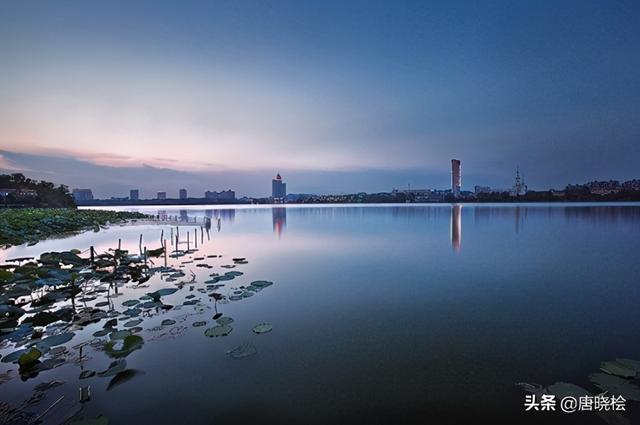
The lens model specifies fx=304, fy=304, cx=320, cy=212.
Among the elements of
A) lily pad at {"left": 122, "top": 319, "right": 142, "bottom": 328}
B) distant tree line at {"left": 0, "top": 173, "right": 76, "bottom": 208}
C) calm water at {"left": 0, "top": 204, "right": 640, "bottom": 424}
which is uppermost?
distant tree line at {"left": 0, "top": 173, "right": 76, "bottom": 208}

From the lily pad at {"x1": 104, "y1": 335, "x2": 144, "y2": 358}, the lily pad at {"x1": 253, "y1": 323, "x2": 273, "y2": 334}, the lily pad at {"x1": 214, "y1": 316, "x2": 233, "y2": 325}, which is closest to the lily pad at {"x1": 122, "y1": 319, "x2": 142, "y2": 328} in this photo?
the lily pad at {"x1": 104, "y1": 335, "x2": 144, "y2": 358}

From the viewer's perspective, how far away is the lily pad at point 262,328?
5.22 m

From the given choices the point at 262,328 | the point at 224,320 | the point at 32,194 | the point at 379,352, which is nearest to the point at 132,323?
the point at 224,320

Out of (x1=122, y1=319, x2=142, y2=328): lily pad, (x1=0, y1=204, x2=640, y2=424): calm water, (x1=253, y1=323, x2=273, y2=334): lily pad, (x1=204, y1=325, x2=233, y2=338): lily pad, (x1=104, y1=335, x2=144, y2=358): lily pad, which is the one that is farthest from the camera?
(x1=122, y1=319, x2=142, y2=328): lily pad

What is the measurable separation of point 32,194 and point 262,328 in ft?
218

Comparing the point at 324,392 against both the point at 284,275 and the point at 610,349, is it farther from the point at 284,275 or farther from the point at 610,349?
the point at 284,275

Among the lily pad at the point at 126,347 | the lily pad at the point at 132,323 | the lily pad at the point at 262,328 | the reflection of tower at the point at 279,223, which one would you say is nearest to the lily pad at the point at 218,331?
the lily pad at the point at 262,328

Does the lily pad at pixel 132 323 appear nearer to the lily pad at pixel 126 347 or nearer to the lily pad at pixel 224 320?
the lily pad at pixel 126 347

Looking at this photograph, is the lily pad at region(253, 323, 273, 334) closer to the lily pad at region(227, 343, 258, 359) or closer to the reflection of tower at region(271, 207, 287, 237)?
the lily pad at region(227, 343, 258, 359)

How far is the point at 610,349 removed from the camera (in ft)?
14.8

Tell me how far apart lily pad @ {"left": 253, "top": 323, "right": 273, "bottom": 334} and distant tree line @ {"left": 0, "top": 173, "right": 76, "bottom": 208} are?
56.7 meters

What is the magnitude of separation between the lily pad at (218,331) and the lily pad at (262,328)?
1.44 feet

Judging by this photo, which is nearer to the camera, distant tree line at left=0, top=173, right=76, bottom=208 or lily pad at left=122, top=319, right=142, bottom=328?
lily pad at left=122, top=319, right=142, bottom=328

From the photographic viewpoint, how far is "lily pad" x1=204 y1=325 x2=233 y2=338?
498cm
